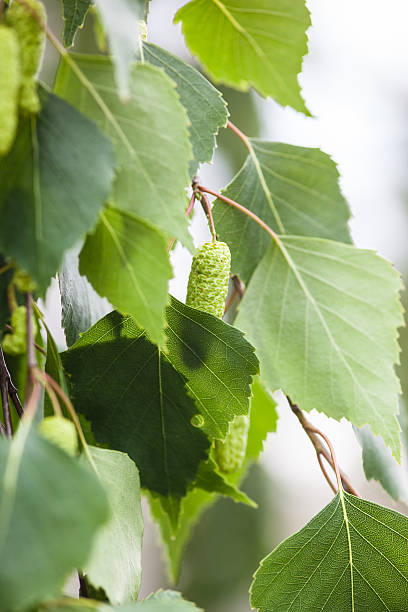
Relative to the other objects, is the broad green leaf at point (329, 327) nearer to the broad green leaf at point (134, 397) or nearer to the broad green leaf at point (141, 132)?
the broad green leaf at point (134, 397)

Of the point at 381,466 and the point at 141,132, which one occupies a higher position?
the point at 141,132

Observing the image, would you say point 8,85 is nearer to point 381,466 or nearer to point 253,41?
point 253,41

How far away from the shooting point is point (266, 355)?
0.41 m

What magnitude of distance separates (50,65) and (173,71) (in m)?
1.48

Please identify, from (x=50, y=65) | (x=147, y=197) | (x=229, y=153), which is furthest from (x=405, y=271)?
(x=147, y=197)

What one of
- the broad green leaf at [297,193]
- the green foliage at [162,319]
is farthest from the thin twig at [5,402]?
the broad green leaf at [297,193]

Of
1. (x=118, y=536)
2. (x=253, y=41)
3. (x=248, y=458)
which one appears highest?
(x=253, y=41)

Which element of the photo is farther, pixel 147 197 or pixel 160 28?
pixel 160 28

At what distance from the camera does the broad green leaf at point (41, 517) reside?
0.58ft

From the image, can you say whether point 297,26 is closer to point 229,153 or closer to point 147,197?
point 147,197

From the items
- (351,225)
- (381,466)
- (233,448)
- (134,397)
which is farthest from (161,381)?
(351,225)

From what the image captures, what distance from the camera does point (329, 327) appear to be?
0.40 meters

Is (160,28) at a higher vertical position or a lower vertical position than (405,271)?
higher

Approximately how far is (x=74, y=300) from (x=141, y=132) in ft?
0.56
